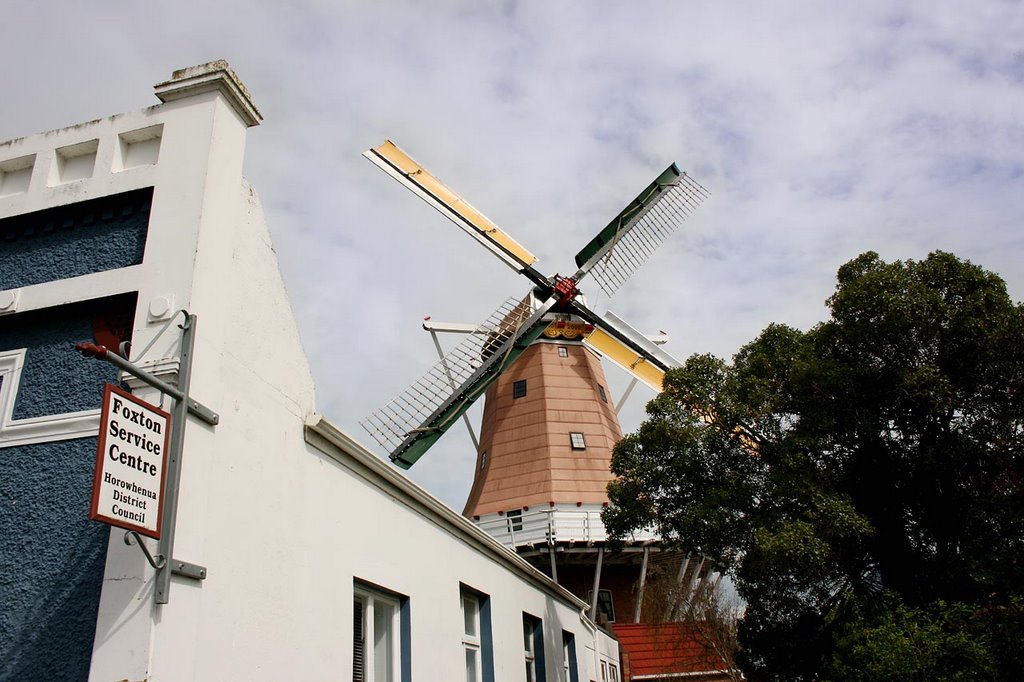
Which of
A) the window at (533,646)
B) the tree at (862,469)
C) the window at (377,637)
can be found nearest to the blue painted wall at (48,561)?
the window at (377,637)

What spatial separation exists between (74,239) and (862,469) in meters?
11.5

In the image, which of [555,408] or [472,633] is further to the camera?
[555,408]

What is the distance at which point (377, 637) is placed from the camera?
7.32 meters

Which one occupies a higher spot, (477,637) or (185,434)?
(185,434)

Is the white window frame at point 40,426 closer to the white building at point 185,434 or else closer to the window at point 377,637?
the white building at point 185,434

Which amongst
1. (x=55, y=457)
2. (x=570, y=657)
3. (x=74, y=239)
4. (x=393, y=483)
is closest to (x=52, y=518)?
(x=55, y=457)

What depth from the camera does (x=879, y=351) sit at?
1248 cm

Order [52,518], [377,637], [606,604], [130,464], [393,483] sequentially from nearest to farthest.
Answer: [130,464]
[52,518]
[377,637]
[393,483]
[606,604]

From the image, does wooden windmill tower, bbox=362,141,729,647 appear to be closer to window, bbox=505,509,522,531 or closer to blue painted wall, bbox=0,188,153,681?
window, bbox=505,509,522,531

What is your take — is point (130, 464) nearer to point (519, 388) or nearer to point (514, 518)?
point (514, 518)

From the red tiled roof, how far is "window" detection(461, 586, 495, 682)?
1200cm

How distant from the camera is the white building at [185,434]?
4.44 m

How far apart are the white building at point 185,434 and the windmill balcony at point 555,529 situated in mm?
15998

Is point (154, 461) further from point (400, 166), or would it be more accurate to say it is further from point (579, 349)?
point (579, 349)
